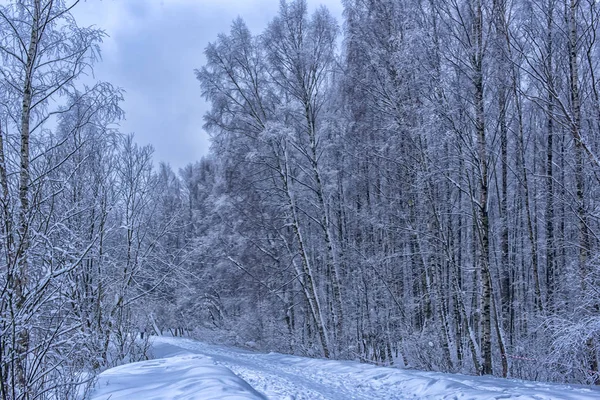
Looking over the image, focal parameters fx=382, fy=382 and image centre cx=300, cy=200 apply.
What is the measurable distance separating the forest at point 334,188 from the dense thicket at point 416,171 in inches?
3.1

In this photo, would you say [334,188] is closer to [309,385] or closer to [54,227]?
[309,385]

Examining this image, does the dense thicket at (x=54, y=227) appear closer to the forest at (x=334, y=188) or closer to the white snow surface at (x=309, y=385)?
the forest at (x=334, y=188)

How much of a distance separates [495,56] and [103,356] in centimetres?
Answer: 1031

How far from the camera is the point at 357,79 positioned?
35.8ft

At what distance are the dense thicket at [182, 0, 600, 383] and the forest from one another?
8 centimetres

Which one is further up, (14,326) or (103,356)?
(14,326)

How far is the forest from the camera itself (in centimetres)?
509

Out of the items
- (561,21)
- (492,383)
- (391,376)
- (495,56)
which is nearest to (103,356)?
(391,376)

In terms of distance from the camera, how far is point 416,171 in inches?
399

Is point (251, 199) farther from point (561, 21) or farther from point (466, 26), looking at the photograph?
point (561, 21)

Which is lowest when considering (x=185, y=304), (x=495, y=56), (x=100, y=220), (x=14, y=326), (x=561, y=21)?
(x=185, y=304)

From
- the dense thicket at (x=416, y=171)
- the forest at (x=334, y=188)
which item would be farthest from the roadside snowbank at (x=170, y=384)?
the dense thicket at (x=416, y=171)

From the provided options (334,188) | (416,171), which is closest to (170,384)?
(416,171)

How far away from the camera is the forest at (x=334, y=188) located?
509 centimetres
